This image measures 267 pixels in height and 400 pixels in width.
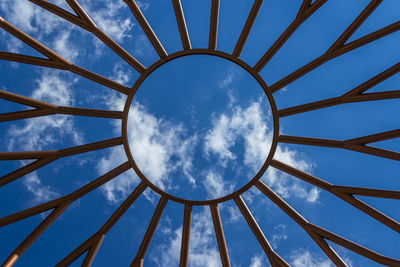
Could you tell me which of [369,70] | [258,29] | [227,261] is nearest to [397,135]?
[369,70]

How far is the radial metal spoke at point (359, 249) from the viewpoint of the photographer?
13.3 meters

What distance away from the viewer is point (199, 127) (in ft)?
52.4

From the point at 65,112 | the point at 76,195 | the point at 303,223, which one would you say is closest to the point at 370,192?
the point at 303,223

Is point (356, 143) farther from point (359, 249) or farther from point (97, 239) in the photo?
point (97, 239)

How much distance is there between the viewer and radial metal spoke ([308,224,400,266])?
13278 millimetres

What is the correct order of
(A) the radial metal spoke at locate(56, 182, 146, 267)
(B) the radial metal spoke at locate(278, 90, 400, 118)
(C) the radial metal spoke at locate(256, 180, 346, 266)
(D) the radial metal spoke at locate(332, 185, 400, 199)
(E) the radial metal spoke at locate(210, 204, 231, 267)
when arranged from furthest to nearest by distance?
1. (E) the radial metal spoke at locate(210, 204, 231, 267)
2. (A) the radial metal spoke at locate(56, 182, 146, 267)
3. (C) the radial metal spoke at locate(256, 180, 346, 266)
4. (D) the radial metal spoke at locate(332, 185, 400, 199)
5. (B) the radial metal spoke at locate(278, 90, 400, 118)

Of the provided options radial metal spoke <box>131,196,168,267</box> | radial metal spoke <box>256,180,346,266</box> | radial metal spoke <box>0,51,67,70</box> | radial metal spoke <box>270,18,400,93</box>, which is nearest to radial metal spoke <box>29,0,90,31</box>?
radial metal spoke <box>0,51,67,70</box>

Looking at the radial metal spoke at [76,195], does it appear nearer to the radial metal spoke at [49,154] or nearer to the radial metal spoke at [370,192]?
the radial metal spoke at [49,154]

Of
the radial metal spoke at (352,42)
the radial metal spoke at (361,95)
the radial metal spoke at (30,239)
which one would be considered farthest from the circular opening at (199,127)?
the radial metal spoke at (30,239)

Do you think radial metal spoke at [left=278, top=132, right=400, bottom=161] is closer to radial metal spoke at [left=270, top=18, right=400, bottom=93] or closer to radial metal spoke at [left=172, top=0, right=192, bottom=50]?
radial metal spoke at [left=270, top=18, right=400, bottom=93]

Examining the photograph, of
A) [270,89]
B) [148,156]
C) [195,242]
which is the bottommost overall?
[195,242]

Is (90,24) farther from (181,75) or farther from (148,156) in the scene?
(148,156)

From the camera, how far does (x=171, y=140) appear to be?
→ 51.2 feet

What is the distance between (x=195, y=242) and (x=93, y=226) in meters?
4.36
